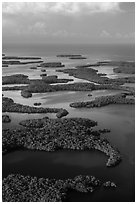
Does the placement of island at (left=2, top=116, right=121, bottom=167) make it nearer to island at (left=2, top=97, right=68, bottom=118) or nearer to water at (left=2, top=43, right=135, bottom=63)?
island at (left=2, top=97, right=68, bottom=118)

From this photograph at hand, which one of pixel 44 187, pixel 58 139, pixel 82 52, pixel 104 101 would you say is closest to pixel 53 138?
pixel 58 139

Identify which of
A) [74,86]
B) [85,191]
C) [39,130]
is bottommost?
[85,191]

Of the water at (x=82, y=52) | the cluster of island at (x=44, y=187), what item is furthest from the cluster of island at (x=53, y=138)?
the water at (x=82, y=52)

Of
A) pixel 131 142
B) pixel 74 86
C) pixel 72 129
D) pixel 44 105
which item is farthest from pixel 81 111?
pixel 74 86

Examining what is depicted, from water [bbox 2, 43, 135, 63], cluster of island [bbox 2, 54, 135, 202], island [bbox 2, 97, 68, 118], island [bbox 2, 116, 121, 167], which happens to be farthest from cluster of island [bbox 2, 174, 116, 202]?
water [bbox 2, 43, 135, 63]

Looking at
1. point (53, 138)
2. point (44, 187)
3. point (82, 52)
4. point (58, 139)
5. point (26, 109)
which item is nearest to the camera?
point (44, 187)

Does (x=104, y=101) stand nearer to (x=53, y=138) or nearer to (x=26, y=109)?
(x=26, y=109)

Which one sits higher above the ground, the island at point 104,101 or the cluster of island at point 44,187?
the island at point 104,101

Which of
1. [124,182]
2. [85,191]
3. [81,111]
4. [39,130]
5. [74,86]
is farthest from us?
[74,86]

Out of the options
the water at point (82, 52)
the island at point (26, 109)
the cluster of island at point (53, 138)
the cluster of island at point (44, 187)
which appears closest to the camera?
the cluster of island at point (44, 187)

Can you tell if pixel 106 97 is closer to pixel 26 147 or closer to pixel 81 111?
pixel 81 111

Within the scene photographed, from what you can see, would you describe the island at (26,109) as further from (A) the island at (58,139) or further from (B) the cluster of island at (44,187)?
(B) the cluster of island at (44,187)
